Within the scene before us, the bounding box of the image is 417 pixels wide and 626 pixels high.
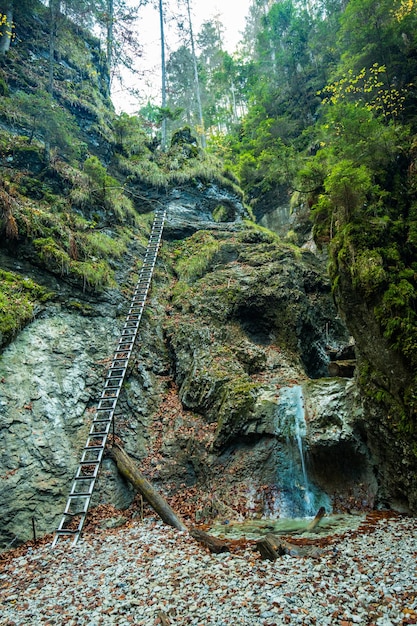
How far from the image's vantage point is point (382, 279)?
23.9ft

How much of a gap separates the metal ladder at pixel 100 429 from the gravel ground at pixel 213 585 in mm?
821

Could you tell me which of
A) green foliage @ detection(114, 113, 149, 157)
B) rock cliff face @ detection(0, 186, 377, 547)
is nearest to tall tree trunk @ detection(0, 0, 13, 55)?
green foliage @ detection(114, 113, 149, 157)

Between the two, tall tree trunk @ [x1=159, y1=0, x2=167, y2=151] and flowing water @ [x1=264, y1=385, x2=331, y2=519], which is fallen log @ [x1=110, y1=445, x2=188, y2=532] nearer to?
flowing water @ [x1=264, y1=385, x2=331, y2=519]

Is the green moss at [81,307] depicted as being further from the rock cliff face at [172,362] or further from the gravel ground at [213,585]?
the gravel ground at [213,585]

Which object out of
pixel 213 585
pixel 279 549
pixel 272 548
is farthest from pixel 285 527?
pixel 213 585

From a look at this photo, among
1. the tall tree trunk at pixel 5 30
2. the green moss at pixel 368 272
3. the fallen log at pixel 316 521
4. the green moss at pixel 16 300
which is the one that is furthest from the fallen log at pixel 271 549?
the tall tree trunk at pixel 5 30

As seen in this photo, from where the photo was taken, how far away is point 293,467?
26.5 feet

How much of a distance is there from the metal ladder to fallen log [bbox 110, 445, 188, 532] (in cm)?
50

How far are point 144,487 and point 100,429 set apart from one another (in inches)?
71.4

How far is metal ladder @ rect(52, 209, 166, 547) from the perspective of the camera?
6914 millimetres

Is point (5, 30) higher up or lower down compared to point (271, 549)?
higher up

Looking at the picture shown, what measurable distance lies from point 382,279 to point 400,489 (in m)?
3.96

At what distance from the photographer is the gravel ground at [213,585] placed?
3816 mm

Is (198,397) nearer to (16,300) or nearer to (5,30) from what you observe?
(16,300)
